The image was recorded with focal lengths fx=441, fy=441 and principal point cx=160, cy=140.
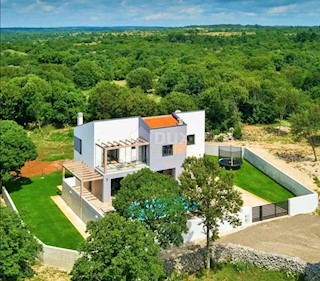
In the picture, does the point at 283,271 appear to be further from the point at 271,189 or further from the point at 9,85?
the point at 9,85

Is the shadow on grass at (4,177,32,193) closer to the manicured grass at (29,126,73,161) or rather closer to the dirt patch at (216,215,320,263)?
the manicured grass at (29,126,73,161)

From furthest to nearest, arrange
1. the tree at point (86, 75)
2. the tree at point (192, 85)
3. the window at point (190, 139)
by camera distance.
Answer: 1. the tree at point (86, 75)
2. the tree at point (192, 85)
3. the window at point (190, 139)

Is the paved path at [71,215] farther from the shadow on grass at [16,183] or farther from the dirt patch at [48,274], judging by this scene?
the shadow on grass at [16,183]

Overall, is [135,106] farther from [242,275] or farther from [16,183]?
[242,275]

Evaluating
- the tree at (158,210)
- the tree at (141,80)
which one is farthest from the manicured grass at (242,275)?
the tree at (141,80)

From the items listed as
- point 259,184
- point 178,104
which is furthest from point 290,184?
point 178,104
